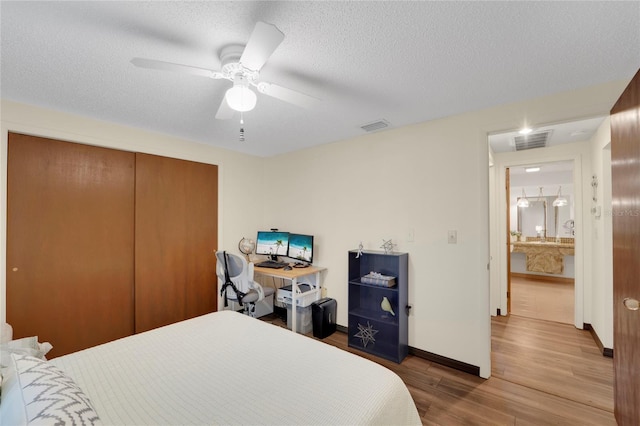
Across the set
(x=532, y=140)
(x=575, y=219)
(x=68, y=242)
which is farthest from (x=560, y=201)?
(x=68, y=242)

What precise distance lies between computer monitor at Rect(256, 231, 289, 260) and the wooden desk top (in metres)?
0.37

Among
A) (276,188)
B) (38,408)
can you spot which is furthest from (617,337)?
Result: (276,188)

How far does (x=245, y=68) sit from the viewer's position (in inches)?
57.9

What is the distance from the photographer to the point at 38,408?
803 millimetres

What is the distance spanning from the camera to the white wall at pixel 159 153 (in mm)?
2141

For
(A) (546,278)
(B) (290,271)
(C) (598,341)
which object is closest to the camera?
(C) (598,341)

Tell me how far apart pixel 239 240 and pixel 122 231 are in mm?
1398

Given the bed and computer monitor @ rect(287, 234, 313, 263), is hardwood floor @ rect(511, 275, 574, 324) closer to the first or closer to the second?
computer monitor @ rect(287, 234, 313, 263)

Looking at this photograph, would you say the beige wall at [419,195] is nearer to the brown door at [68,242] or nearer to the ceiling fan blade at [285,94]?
the brown door at [68,242]

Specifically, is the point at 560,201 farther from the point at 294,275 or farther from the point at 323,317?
the point at 294,275

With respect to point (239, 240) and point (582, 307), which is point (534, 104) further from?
point (239, 240)

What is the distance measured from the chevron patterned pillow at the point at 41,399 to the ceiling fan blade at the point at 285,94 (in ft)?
5.21

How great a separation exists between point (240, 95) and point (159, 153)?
2.06m

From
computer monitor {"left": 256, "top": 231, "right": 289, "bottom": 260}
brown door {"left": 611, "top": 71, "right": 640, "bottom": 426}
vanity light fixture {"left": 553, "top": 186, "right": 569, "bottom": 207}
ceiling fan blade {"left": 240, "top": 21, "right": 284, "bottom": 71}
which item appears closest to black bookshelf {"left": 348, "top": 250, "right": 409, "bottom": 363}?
computer monitor {"left": 256, "top": 231, "right": 289, "bottom": 260}
